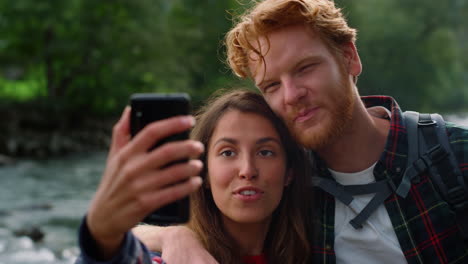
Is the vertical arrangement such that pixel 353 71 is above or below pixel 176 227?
above

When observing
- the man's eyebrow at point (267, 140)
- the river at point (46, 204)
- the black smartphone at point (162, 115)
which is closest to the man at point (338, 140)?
the man's eyebrow at point (267, 140)

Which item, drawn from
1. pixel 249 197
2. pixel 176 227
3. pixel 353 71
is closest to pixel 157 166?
pixel 249 197

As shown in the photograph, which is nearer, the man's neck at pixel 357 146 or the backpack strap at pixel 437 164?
the backpack strap at pixel 437 164

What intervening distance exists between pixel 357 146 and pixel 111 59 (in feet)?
64.1

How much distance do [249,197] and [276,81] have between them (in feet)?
1.72

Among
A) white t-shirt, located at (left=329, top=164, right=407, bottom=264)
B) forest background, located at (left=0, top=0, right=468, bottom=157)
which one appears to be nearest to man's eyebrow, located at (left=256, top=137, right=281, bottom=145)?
white t-shirt, located at (left=329, top=164, right=407, bottom=264)

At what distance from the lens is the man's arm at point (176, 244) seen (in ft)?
5.84

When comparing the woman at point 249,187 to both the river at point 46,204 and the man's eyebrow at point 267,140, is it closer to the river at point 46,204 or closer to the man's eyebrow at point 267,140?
the man's eyebrow at point 267,140

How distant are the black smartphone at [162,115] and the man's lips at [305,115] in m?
1.01

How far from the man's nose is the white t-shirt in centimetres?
44

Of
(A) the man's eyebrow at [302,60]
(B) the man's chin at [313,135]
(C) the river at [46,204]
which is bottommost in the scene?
(C) the river at [46,204]

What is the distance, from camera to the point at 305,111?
2.09 meters

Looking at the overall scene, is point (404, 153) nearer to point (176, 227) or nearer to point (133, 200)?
point (176, 227)

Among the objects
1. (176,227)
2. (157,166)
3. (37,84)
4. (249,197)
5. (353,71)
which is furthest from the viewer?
(37,84)
